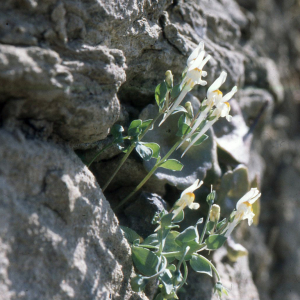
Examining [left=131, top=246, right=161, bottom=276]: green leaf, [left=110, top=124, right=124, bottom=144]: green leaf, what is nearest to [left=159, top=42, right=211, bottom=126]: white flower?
[left=110, top=124, right=124, bottom=144]: green leaf

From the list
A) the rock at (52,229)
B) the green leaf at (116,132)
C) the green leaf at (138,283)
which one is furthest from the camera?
the green leaf at (116,132)

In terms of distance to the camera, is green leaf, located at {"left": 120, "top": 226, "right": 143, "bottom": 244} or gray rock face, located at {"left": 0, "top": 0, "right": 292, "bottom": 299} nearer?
gray rock face, located at {"left": 0, "top": 0, "right": 292, "bottom": 299}

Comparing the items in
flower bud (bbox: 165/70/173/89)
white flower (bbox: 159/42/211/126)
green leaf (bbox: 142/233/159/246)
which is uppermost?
white flower (bbox: 159/42/211/126)

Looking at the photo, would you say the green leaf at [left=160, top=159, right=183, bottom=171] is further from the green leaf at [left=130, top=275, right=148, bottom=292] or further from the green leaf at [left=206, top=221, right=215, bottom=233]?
the green leaf at [left=130, top=275, right=148, bottom=292]

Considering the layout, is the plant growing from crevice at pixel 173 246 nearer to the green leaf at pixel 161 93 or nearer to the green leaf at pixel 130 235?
the green leaf at pixel 130 235

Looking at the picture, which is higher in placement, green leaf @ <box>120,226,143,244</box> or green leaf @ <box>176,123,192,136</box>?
green leaf @ <box>176,123,192,136</box>

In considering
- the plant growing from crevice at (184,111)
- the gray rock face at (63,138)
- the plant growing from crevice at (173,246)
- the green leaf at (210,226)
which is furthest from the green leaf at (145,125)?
the green leaf at (210,226)

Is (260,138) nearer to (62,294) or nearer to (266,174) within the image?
(266,174)

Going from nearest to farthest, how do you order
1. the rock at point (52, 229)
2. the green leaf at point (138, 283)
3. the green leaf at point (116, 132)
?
1. the rock at point (52, 229)
2. the green leaf at point (138, 283)
3. the green leaf at point (116, 132)
